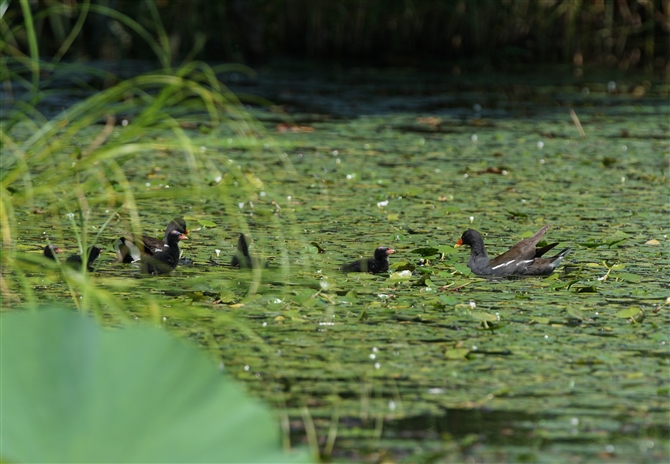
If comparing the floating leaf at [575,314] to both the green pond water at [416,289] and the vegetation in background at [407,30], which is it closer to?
the green pond water at [416,289]

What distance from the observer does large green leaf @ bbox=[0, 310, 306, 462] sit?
7.64ft

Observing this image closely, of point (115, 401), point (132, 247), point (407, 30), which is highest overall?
point (115, 401)

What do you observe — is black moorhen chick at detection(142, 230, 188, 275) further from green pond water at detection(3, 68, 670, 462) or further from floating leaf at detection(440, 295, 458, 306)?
floating leaf at detection(440, 295, 458, 306)

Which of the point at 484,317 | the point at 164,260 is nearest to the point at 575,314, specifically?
the point at 484,317

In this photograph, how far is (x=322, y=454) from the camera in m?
3.07

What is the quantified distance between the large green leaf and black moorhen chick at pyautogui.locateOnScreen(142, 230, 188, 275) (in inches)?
101

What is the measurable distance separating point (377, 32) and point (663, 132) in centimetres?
578

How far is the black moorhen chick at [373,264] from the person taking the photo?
17.4 ft

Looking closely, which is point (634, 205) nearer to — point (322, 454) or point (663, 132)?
point (663, 132)

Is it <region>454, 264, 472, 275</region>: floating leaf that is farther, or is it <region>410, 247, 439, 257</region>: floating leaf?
<region>410, 247, 439, 257</region>: floating leaf

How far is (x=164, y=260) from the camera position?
5.32 metres

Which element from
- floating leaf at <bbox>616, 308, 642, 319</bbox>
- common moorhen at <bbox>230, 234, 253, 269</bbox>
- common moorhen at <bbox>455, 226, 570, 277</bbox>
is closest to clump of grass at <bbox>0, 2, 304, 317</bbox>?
common moorhen at <bbox>230, 234, 253, 269</bbox>

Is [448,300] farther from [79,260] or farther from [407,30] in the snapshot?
[407,30]

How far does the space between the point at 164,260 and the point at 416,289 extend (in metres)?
1.11
